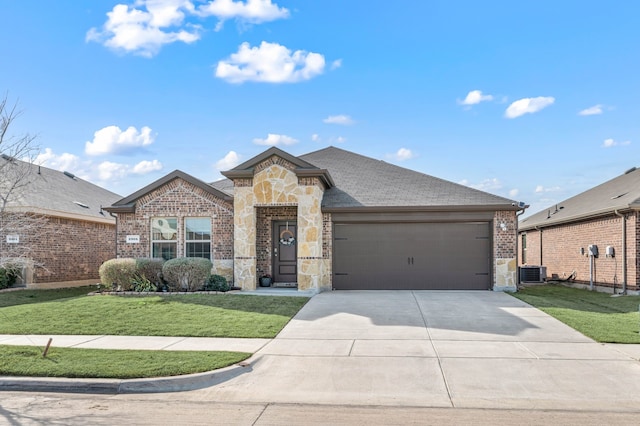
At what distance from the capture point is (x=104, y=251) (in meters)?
23.8

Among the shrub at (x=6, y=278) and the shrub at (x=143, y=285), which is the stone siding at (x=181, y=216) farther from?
the shrub at (x=6, y=278)

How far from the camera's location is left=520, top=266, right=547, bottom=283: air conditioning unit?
864 inches

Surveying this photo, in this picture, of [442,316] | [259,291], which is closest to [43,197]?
[259,291]

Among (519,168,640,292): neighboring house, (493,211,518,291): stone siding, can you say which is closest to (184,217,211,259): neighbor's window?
(493,211,518,291): stone siding

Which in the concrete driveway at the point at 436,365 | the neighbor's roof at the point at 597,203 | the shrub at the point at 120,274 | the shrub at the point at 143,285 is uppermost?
the neighbor's roof at the point at 597,203

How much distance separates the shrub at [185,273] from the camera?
16359mm

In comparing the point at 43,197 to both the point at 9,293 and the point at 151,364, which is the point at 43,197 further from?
→ the point at 151,364

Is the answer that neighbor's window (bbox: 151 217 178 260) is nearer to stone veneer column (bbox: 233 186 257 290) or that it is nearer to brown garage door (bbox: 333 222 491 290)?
stone veneer column (bbox: 233 186 257 290)

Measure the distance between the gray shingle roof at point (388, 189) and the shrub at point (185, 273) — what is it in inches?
185

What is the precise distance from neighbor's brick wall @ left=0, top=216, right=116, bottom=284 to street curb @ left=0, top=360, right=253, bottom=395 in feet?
40.3

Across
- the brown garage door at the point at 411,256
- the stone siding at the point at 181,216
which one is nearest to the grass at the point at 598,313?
the brown garage door at the point at 411,256

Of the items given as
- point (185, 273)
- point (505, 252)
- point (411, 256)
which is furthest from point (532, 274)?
point (185, 273)

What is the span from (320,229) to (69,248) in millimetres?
11081

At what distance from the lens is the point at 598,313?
12.9 metres
